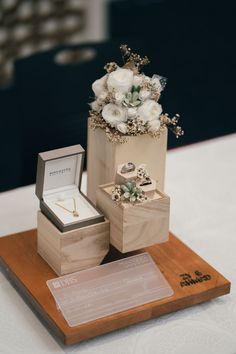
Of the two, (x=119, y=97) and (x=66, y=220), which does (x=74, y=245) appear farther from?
(x=119, y=97)

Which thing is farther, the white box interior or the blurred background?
the blurred background

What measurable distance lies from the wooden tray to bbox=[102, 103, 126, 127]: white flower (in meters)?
0.35

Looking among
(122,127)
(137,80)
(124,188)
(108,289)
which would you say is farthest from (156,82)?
(108,289)

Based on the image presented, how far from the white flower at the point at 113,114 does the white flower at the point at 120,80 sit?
0.15 feet

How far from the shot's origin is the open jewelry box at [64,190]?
2.07 metres

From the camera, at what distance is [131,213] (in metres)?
2.02

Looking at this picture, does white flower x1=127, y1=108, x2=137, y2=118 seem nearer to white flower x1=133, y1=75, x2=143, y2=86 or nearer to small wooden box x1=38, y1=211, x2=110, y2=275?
white flower x1=133, y1=75, x2=143, y2=86

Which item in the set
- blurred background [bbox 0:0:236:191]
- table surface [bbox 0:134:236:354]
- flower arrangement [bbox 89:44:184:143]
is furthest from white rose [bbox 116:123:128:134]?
blurred background [bbox 0:0:236:191]

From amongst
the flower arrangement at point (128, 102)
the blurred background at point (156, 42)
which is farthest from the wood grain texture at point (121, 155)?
the blurred background at point (156, 42)

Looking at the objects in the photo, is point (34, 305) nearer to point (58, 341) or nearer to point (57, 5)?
point (58, 341)

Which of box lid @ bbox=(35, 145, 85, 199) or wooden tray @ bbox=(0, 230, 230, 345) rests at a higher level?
box lid @ bbox=(35, 145, 85, 199)

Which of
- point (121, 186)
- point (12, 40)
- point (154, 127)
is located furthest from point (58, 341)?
point (12, 40)

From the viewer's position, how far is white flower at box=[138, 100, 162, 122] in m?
2.11

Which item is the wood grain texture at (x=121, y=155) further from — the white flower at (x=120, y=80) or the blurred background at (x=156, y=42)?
the blurred background at (x=156, y=42)
